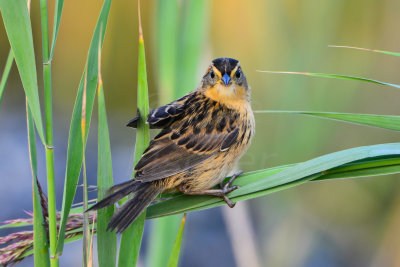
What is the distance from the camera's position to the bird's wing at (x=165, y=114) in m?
2.18

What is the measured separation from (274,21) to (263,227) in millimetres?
1574

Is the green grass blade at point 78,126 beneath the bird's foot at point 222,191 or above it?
above

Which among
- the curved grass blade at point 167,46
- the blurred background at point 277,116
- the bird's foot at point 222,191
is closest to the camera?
the bird's foot at point 222,191

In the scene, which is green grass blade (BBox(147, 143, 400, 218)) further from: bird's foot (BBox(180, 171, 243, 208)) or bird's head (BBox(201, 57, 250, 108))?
bird's head (BBox(201, 57, 250, 108))

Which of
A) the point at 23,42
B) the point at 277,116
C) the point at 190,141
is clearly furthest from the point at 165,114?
the point at 277,116

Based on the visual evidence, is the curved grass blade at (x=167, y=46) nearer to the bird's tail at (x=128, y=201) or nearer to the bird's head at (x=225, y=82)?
the bird's head at (x=225, y=82)

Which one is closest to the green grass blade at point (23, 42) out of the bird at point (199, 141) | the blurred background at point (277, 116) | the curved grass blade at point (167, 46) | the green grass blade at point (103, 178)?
the green grass blade at point (103, 178)

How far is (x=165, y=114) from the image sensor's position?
2.30 metres

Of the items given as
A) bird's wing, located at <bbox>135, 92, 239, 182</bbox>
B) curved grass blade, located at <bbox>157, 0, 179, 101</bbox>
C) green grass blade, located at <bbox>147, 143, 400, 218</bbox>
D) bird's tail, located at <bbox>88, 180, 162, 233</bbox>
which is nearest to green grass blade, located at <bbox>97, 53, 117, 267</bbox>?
bird's tail, located at <bbox>88, 180, 162, 233</bbox>

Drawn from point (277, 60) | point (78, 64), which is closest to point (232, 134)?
point (277, 60)

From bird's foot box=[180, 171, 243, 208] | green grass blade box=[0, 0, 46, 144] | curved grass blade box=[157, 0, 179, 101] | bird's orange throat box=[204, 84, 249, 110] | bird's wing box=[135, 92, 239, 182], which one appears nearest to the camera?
green grass blade box=[0, 0, 46, 144]

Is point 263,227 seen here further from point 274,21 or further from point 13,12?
point 13,12

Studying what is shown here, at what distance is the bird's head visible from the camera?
2.61 m

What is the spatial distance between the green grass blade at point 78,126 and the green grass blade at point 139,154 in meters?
0.15
